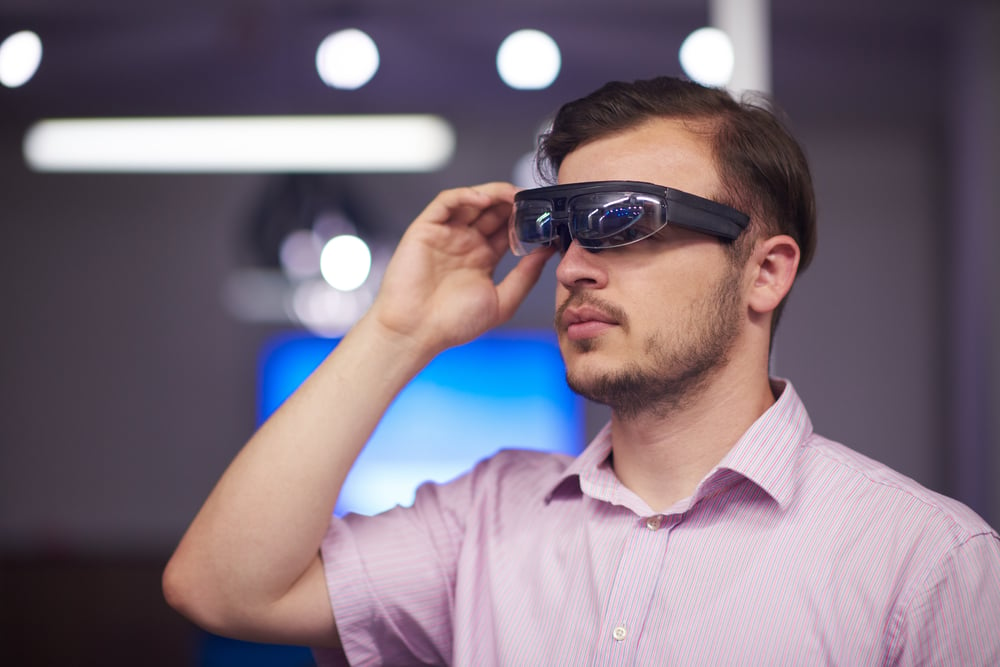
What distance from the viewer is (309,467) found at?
1696mm

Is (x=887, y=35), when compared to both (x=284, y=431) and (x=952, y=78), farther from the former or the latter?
(x=284, y=431)

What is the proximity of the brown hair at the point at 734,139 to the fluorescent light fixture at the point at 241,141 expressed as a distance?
3.19m

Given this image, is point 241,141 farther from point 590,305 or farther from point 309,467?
point 590,305

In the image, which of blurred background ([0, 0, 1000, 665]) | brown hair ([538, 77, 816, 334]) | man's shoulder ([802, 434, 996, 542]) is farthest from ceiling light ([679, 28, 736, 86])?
blurred background ([0, 0, 1000, 665])

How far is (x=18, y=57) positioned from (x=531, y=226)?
1.74 meters

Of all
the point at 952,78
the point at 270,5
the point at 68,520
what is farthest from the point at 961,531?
the point at 68,520

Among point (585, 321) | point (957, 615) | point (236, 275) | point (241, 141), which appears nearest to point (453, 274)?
point (585, 321)

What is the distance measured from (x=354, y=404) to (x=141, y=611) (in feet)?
15.4

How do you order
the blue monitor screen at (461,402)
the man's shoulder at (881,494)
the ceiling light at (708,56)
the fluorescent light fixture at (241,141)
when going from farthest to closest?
the blue monitor screen at (461,402) → the fluorescent light fixture at (241,141) → the ceiling light at (708,56) → the man's shoulder at (881,494)

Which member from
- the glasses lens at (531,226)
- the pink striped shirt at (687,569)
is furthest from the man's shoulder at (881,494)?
the glasses lens at (531,226)

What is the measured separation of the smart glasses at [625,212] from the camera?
5.24 feet

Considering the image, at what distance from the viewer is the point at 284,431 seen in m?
1.72

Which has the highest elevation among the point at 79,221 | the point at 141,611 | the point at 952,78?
the point at 952,78

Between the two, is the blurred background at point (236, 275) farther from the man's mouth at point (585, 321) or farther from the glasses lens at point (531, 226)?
the man's mouth at point (585, 321)
